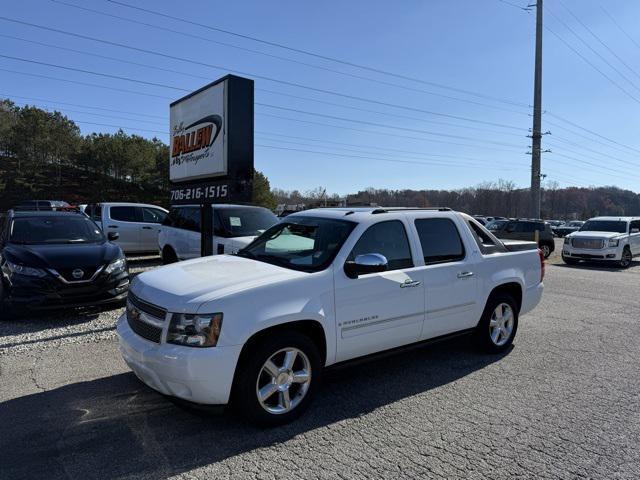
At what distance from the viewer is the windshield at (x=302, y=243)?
4266mm

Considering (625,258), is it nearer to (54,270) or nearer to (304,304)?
(304,304)

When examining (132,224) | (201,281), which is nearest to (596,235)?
(132,224)

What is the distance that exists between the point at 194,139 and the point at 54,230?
2.89m

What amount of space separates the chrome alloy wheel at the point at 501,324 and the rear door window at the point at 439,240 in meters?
→ 1.03

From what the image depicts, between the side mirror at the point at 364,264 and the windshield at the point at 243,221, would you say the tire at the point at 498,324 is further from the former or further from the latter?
the windshield at the point at 243,221

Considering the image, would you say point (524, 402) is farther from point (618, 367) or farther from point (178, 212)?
point (178, 212)

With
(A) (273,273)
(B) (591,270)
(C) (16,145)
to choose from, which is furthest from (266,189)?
(A) (273,273)

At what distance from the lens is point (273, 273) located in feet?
13.1

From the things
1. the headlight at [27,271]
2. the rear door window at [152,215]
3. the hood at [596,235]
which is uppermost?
the rear door window at [152,215]

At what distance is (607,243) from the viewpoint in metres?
16.5

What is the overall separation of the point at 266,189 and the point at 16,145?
1167 inches

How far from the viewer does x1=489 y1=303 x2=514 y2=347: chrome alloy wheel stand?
5.68 meters

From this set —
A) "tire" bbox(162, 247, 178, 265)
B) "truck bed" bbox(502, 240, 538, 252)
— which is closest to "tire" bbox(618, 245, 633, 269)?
"truck bed" bbox(502, 240, 538, 252)

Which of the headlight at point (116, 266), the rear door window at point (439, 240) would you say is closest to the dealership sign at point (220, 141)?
the headlight at point (116, 266)
